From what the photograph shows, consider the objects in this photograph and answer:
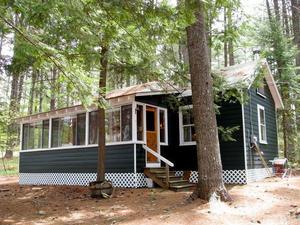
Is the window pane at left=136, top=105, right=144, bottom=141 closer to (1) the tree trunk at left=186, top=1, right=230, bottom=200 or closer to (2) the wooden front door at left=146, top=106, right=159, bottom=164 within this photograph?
(2) the wooden front door at left=146, top=106, right=159, bottom=164

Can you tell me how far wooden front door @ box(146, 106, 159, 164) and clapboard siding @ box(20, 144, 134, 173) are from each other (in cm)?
93

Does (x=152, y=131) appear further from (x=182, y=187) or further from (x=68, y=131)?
(x=68, y=131)

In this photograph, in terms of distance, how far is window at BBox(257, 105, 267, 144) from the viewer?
1293 cm

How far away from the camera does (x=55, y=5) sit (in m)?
5.26

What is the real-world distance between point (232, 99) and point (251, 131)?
1399 mm

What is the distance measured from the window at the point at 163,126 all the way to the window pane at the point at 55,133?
4399mm

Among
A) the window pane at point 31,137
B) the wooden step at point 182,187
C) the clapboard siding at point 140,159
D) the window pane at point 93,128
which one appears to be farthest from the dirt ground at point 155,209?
the window pane at point 31,137

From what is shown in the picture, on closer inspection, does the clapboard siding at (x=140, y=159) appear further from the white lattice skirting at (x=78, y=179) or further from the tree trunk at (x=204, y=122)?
the tree trunk at (x=204, y=122)

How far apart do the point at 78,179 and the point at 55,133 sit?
243 cm

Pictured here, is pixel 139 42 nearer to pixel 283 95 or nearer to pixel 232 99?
pixel 232 99

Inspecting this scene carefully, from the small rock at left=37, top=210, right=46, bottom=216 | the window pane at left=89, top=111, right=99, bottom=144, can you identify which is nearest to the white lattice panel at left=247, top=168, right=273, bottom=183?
the window pane at left=89, top=111, right=99, bottom=144

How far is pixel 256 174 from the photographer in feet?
39.2

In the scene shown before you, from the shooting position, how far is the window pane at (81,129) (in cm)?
1277

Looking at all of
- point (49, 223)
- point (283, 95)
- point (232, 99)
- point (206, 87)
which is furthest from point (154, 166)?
point (283, 95)
